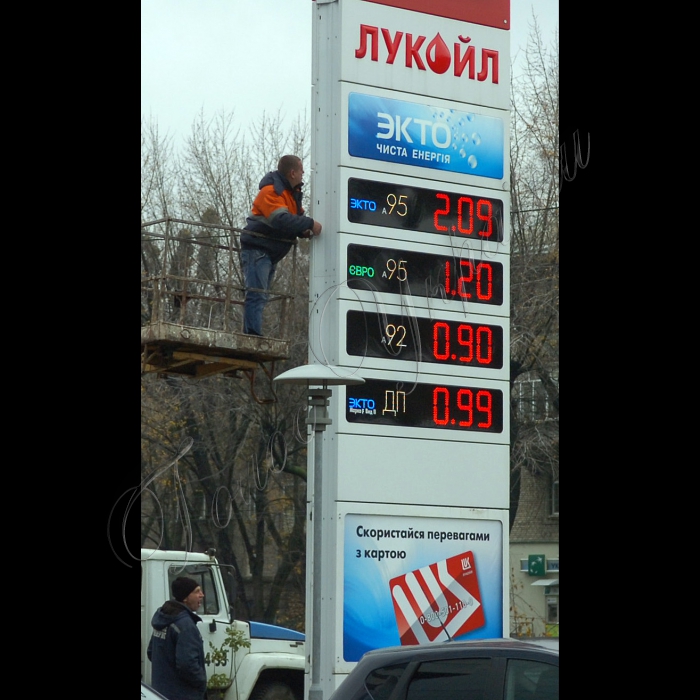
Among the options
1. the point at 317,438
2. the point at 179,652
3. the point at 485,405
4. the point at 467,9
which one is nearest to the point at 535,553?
the point at 485,405

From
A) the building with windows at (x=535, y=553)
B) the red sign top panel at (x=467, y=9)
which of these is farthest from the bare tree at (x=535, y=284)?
the red sign top panel at (x=467, y=9)

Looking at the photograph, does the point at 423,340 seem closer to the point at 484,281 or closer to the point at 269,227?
the point at 484,281

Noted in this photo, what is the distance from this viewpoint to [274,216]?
9.55 metres

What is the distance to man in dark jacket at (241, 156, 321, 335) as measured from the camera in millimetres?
9609

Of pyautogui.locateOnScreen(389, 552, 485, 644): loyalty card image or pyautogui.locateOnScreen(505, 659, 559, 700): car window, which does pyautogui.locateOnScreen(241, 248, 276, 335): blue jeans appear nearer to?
pyautogui.locateOnScreen(389, 552, 485, 644): loyalty card image

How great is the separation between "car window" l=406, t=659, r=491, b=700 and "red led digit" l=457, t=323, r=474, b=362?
4.45m

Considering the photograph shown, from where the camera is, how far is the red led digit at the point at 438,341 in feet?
31.5

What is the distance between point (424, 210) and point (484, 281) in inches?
30.2

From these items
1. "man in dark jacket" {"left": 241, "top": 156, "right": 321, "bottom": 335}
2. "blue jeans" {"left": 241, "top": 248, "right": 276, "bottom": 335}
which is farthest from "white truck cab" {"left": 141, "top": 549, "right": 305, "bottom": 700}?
"man in dark jacket" {"left": 241, "top": 156, "right": 321, "bottom": 335}

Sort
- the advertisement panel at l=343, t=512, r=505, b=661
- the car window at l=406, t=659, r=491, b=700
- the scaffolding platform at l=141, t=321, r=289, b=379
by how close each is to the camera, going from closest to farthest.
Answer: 1. the car window at l=406, t=659, r=491, b=700
2. the advertisement panel at l=343, t=512, r=505, b=661
3. the scaffolding platform at l=141, t=321, r=289, b=379

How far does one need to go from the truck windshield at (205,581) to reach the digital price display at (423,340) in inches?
181
